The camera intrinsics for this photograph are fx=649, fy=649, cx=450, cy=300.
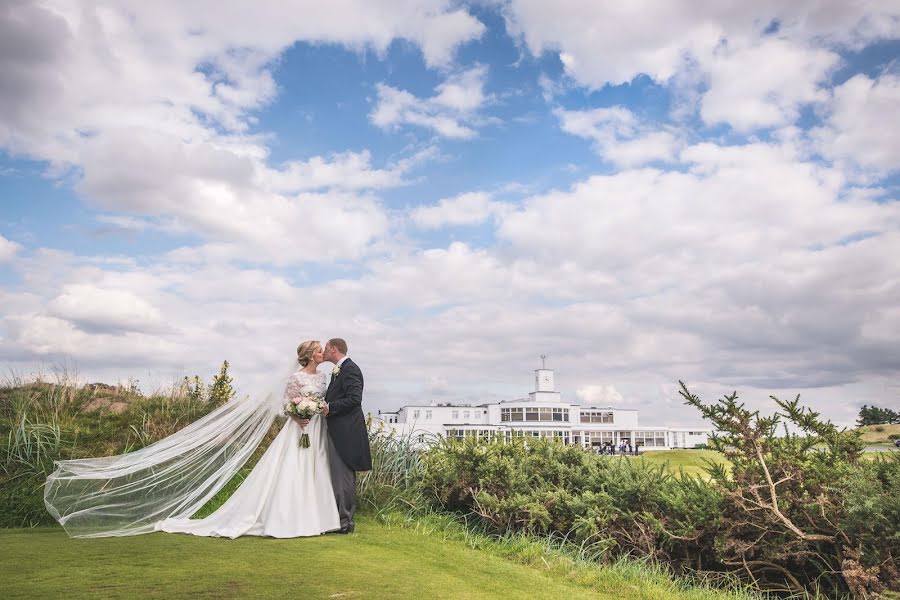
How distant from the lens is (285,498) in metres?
8.24

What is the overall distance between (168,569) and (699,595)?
5.23m

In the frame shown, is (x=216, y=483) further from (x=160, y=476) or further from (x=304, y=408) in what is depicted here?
(x=304, y=408)

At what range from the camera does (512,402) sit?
233 feet

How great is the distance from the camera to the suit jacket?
8609 mm

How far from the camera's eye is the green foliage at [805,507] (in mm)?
6406

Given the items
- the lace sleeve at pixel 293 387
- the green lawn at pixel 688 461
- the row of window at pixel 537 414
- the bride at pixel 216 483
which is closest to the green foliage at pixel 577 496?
the green lawn at pixel 688 461

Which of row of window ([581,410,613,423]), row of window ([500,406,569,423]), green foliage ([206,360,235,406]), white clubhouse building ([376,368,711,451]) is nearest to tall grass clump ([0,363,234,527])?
green foliage ([206,360,235,406])

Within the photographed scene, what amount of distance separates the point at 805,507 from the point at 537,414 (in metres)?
62.3

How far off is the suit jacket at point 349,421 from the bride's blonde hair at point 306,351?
0.58 meters

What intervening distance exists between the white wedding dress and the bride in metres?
0.01

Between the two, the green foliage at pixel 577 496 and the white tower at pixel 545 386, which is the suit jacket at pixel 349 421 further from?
the white tower at pixel 545 386

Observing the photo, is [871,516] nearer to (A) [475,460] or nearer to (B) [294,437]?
(A) [475,460]

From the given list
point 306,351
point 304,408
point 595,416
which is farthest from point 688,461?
point 595,416

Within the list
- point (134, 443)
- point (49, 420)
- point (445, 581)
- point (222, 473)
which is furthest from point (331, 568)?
point (49, 420)
